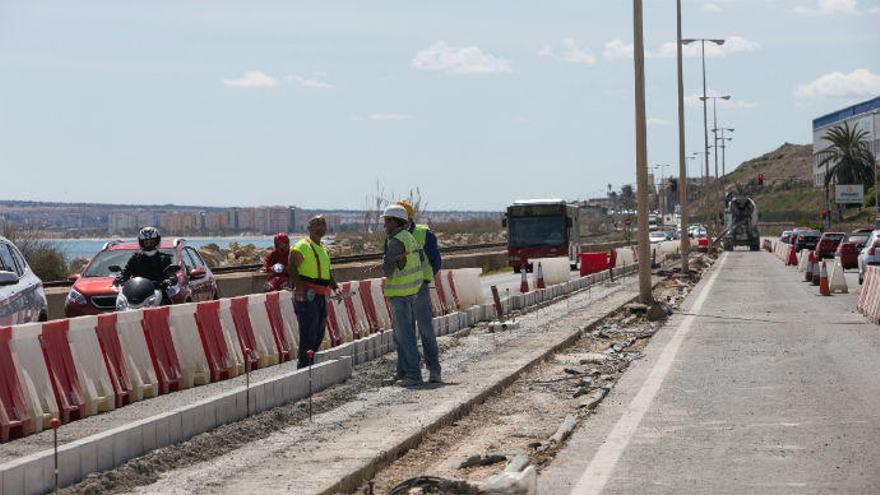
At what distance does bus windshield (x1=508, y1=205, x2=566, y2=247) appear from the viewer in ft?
176

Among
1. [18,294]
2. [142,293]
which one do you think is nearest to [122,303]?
[142,293]

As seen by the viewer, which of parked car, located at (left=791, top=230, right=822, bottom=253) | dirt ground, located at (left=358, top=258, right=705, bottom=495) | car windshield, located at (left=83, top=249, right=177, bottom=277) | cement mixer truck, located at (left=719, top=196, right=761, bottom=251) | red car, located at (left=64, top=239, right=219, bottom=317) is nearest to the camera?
dirt ground, located at (left=358, top=258, right=705, bottom=495)

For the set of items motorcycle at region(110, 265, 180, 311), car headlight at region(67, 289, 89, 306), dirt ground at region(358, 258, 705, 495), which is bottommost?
dirt ground at region(358, 258, 705, 495)

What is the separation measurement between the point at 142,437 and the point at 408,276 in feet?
17.9

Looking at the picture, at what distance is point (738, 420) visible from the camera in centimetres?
1191

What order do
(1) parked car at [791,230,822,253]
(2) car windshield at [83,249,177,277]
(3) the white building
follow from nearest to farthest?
(2) car windshield at [83,249,177,277]
(1) parked car at [791,230,822,253]
(3) the white building

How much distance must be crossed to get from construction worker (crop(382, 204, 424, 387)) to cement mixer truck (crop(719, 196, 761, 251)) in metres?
83.1

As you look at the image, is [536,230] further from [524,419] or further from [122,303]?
[524,419]

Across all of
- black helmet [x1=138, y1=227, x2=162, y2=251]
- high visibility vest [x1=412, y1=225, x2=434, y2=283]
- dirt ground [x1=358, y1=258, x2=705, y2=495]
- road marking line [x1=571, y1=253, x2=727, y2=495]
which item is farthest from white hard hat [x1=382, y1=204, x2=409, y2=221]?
black helmet [x1=138, y1=227, x2=162, y2=251]

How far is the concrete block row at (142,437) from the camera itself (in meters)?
8.52

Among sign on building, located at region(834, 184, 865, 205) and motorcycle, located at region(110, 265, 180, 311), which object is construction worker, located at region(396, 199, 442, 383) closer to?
motorcycle, located at region(110, 265, 180, 311)

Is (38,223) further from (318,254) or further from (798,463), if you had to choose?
(798,463)

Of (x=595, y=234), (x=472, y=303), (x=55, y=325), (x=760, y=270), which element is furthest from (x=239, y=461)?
(x=595, y=234)

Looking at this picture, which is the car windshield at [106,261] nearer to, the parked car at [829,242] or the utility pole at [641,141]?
the utility pole at [641,141]
